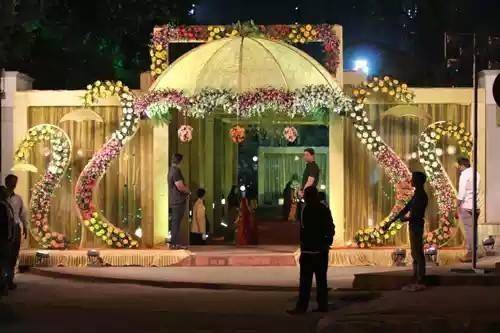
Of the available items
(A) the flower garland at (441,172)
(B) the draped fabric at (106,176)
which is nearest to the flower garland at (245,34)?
(B) the draped fabric at (106,176)

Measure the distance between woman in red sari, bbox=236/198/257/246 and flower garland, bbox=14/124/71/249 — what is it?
404 centimetres

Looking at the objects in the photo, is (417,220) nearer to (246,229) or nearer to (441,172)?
(441,172)

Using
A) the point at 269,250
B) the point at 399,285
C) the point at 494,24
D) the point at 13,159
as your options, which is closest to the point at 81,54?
the point at 13,159

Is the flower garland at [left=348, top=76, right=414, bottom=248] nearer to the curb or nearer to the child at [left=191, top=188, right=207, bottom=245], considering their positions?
the child at [left=191, top=188, right=207, bottom=245]

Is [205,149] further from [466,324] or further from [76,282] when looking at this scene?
[466,324]

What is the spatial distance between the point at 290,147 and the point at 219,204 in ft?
21.1

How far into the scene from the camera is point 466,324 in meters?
12.1

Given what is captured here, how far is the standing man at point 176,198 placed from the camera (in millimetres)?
21328

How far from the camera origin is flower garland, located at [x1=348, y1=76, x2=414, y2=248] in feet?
70.9

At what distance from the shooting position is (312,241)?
46.8 feet

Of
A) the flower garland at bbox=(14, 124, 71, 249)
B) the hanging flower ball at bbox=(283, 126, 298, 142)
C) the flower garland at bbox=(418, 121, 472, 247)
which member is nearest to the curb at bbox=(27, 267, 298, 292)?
the flower garland at bbox=(14, 124, 71, 249)

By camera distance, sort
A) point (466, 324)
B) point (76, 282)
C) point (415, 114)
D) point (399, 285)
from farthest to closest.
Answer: point (415, 114), point (76, 282), point (399, 285), point (466, 324)

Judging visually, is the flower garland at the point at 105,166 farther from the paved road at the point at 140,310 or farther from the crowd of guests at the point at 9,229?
the paved road at the point at 140,310

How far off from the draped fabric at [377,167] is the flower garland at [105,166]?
A: 4711 millimetres
